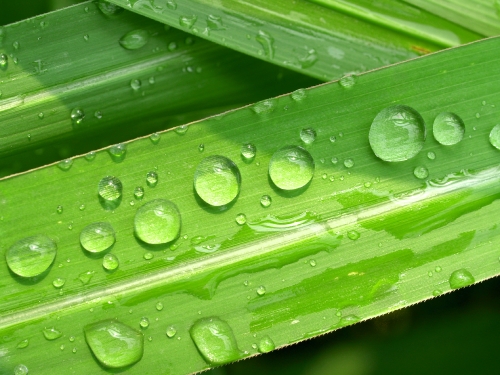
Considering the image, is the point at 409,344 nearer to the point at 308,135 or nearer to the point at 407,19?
the point at 308,135

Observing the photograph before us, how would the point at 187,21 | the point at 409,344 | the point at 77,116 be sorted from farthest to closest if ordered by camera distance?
1. the point at 409,344
2. the point at 77,116
3. the point at 187,21

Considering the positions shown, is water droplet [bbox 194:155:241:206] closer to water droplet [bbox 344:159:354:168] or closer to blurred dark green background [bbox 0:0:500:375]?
water droplet [bbox 344:159:354:168]

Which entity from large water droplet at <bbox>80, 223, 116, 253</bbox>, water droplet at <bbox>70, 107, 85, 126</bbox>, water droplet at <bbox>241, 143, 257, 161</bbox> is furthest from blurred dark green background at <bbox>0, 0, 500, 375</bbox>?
water droplet at <bbox>241, 143, 257, 161</bbox>

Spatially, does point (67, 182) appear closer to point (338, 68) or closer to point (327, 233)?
point (327, 233)

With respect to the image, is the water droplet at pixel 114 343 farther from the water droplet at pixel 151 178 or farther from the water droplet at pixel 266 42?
the water droplet at pixel 266 42

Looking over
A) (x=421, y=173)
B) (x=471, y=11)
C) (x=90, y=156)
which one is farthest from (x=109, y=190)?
(x=471, y=11)

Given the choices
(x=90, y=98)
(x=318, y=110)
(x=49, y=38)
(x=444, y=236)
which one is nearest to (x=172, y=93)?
(x=90, y=98)
